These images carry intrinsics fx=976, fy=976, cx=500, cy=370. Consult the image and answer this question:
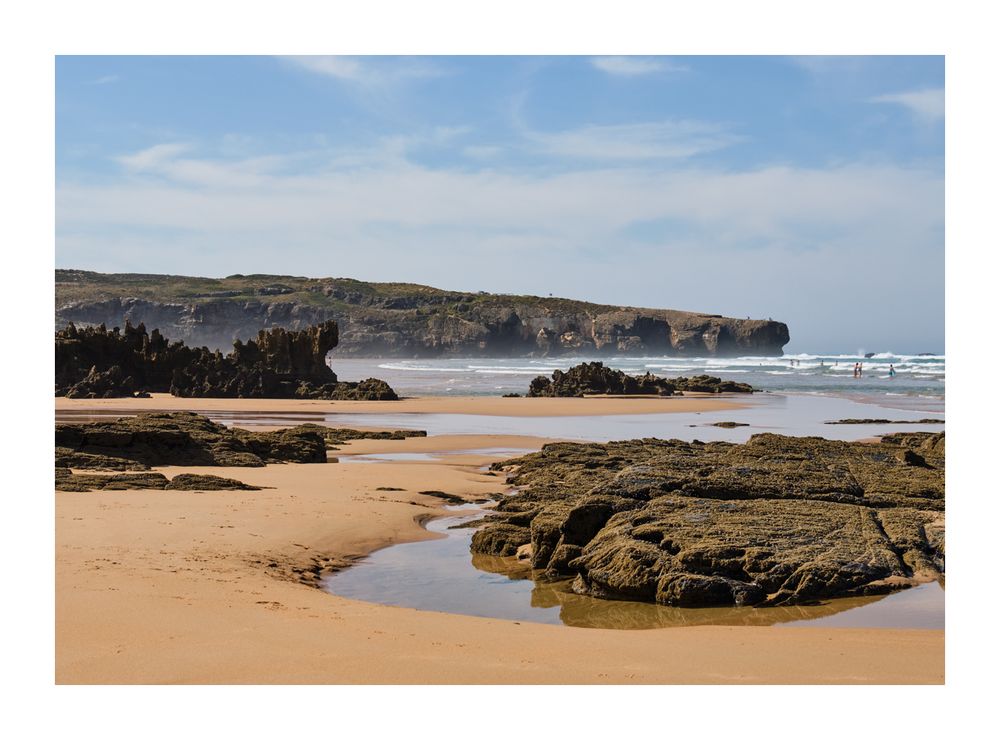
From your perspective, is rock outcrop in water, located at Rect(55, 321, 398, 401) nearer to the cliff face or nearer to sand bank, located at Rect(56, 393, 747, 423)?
sand bank, located at Rect(56, 393, 747, 423)

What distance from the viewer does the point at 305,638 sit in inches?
227

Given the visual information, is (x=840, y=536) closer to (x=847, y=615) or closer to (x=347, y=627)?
(x=847, y=615)

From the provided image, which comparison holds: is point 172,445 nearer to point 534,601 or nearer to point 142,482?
Answer: point 142,482

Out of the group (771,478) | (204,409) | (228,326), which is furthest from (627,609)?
(228,326)

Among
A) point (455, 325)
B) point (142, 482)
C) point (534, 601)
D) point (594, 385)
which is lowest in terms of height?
point (534, 601)

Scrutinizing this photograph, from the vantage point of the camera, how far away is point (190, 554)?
8359 mm

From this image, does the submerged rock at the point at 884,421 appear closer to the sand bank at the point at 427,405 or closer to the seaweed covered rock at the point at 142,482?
the sand bank at the point at 427,405

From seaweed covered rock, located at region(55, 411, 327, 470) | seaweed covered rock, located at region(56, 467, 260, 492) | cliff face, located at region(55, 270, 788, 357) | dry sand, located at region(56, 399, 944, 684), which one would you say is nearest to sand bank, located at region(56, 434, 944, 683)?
dry sand, located at region(56, 399, 944, 684)

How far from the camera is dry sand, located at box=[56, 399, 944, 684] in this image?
5129 millimetres

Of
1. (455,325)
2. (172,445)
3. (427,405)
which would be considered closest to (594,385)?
(427,405)

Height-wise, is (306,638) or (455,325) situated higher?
(455,325)

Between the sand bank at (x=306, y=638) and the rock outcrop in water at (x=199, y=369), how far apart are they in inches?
1158

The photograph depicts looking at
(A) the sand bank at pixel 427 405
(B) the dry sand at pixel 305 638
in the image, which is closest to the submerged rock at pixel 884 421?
(A) the sand bank at pixel 427 405

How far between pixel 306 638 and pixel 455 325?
137 m
